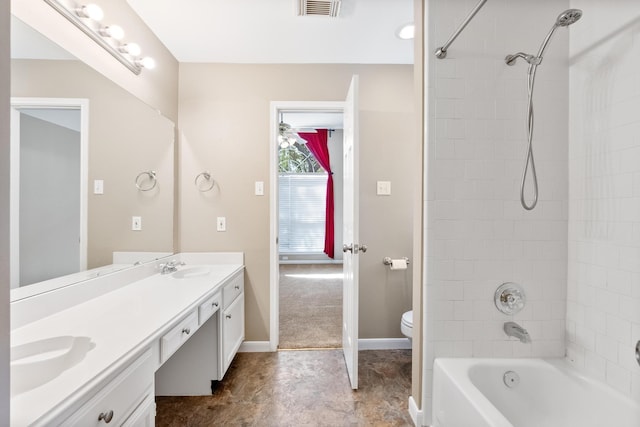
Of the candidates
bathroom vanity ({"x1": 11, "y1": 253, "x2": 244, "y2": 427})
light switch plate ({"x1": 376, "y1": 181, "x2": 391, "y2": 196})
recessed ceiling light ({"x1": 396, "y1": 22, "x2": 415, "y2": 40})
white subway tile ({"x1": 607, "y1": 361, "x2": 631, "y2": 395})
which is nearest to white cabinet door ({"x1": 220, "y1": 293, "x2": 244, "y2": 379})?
bathroom vanity ({"x1": 11, "y1": 253, "x2": 244, "y2": 427})

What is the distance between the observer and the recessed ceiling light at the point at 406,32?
1.86 metres

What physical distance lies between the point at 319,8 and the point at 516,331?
6.83 feet

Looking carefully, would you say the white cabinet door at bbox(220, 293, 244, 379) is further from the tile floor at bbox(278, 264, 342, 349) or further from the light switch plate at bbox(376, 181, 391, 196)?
the light switch plate at bbox(376, 181, 391, 196)

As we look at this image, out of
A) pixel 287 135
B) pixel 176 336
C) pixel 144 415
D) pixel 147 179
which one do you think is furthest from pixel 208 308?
pixel 287 135

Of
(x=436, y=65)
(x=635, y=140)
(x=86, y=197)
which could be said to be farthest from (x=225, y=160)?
(x=635, y=140)

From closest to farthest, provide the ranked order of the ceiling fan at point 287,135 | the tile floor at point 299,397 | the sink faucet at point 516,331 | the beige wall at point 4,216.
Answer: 1. the beige wall at point 4,216
2. the sink faucet at point 516,331
3. the tile floor at point 299,397
4. the ceiling fan at point 287,135

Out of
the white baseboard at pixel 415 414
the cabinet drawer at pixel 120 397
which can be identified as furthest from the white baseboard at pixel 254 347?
the cabinet drawer at pixel 120 397

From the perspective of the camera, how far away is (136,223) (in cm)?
180

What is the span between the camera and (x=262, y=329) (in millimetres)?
2324

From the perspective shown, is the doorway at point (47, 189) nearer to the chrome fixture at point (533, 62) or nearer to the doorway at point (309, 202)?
the chrome fixture at point (533, 62)

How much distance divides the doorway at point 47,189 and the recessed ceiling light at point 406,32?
1.94 m

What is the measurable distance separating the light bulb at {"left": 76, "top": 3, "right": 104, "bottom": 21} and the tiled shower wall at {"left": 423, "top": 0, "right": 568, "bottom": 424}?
1670mm

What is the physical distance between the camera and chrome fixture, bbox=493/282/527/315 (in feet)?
4.42

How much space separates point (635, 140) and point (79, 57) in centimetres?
249
